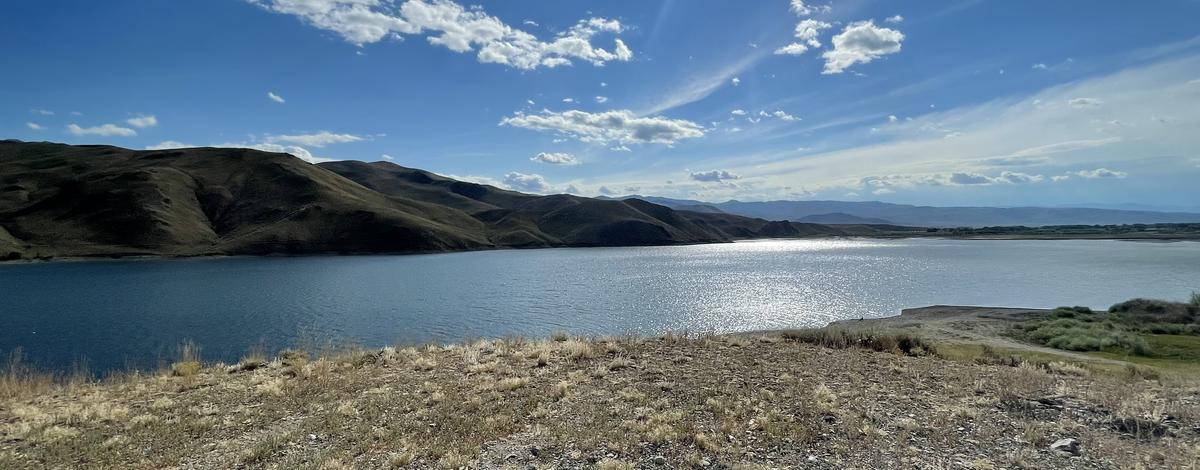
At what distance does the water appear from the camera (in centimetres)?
3108

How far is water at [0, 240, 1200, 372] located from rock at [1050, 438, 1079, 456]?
25589mm

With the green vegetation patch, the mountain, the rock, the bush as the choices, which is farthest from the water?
the mountain

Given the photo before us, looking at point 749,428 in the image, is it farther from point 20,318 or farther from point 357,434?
point 20,318

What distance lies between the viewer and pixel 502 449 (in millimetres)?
8414

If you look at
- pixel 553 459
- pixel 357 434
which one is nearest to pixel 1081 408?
pixel 553 459

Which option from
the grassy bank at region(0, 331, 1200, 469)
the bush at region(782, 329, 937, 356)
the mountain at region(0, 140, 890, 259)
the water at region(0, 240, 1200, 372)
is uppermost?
the mountain at region(0, 140, 890, 259)

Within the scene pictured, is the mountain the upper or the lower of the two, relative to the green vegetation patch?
upper

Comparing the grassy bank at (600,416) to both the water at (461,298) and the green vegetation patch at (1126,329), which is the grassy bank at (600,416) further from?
the water at (461,298)

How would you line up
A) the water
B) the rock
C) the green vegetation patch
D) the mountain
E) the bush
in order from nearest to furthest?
the rock
the bush
the green vegetation patch
the water
the mountain

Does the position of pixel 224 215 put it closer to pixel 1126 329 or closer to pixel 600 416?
pixel 600 416

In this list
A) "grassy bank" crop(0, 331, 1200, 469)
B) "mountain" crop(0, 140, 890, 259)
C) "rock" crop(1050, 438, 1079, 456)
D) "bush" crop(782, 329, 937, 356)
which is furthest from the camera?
"mountain" crop(0, 140, 890, 259)

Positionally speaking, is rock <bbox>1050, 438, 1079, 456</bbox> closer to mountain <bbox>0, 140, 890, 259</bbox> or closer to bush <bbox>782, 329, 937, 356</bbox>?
bush <bbox>782, 329, 937, 356</bbox>

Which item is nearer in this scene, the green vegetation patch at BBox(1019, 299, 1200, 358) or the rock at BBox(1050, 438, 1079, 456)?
the rock at BBox(1050, 438, 1079, 456)

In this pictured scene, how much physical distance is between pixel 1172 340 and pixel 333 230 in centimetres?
13020
